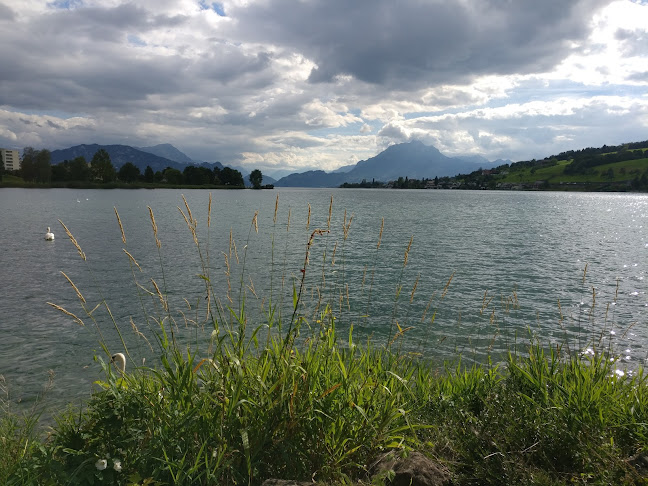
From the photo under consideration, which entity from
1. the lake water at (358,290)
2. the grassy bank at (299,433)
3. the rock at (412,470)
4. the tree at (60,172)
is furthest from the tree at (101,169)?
the rock at (412,470)

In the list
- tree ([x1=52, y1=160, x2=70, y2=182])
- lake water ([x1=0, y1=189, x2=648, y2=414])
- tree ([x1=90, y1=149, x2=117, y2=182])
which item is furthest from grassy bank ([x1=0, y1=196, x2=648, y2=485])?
tree ([x1=52, y1=160, x2=70, y2=182])

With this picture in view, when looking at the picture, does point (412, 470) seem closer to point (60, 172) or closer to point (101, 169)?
point (101, 169)

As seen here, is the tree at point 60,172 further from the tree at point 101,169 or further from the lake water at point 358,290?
the lake water at point 358,290

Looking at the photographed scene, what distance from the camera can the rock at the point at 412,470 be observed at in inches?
162

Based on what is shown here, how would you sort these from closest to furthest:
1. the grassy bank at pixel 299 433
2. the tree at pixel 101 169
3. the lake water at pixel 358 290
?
the grassy bank at pixel 299 433 → the lake water at pixel 358 290 → the tree at pixel 101 169

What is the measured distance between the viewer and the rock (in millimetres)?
4125

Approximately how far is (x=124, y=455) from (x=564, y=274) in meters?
29.5

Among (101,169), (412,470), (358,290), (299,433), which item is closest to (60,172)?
(101,169)

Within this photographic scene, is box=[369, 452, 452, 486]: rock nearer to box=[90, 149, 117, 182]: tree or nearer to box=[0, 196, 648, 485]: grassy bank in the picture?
box=[0, 196, 648, 485]: grassy bank

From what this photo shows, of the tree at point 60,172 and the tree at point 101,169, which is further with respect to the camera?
the tree at point 101,169

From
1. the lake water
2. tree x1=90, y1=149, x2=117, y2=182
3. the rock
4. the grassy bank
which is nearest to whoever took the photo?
the grassy bank

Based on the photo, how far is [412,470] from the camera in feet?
13.7

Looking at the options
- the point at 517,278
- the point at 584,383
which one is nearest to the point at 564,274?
the point at 517,278

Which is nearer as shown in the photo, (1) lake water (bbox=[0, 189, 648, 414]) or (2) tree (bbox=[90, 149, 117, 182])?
(1) lake water (bbox=[0, 189, 648, 414])
